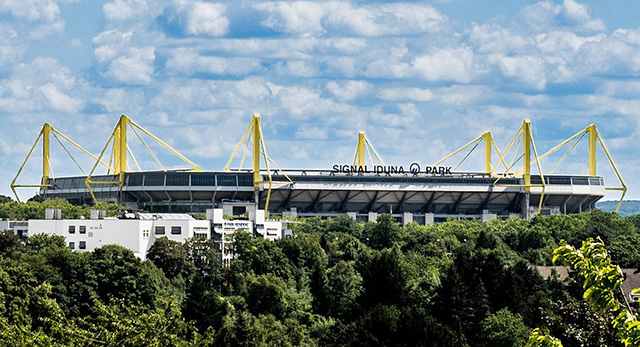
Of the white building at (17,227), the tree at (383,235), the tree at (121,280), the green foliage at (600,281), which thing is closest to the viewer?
the green foliage at (600,281)

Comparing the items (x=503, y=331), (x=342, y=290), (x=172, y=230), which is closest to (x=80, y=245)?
(x=172, y=230)

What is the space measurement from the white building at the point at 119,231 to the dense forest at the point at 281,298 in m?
3.55

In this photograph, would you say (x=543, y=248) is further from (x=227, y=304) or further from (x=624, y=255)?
(x=227, y=304)

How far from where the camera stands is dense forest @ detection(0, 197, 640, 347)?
59.9 meters

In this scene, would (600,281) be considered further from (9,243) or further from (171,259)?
(9,243)

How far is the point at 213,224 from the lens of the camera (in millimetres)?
143500

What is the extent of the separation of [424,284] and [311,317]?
34.7 ft

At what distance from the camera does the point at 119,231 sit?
132m

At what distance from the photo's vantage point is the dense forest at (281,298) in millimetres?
59938

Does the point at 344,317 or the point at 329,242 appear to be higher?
the point at 329,242

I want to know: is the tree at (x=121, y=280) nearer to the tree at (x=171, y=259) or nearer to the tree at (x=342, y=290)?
the tree at (x=342, y=290)

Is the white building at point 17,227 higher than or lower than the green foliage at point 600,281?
higher

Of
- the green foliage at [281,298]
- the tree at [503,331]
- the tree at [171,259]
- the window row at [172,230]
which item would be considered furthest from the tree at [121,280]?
the window row at [172,230]

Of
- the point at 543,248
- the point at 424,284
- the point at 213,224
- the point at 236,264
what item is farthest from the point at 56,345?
the point at 543,248
